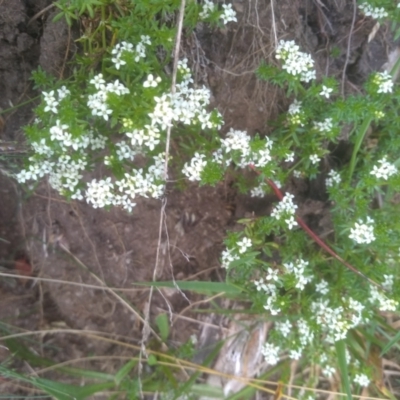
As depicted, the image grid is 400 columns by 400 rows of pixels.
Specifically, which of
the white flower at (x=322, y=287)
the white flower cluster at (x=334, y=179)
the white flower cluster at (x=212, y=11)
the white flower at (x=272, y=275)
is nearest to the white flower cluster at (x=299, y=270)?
the white flower at (x=272, y=275)

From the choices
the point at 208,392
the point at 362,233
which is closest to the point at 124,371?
the point at 208,392

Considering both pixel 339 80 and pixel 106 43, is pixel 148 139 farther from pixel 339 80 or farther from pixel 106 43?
pixel 339 80

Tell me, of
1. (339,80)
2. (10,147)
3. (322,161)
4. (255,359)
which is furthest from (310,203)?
(10,147)

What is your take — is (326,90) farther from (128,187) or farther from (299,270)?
(128,187)

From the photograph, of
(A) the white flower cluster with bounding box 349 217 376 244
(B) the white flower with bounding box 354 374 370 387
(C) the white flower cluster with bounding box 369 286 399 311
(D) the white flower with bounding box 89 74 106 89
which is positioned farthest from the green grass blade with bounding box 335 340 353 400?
(D) the white flower with bounding box 89 74 106 89

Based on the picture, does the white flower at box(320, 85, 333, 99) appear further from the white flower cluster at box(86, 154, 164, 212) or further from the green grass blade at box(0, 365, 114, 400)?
the green grass blade at box(0, 365, 114, 400)

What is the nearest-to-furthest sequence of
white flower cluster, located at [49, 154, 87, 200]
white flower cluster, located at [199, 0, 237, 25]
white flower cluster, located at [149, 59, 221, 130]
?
white flower cluster, located at [149, 59, 221, 130] < white flower cluster, located at [199, 0, 237, 25] < white flower cluster, located at [49, 154, 87, 200]
